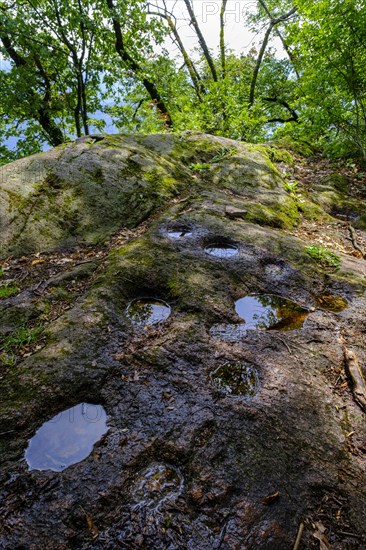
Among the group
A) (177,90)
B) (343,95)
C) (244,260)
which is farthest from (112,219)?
(177,90)

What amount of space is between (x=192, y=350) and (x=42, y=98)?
14359mm

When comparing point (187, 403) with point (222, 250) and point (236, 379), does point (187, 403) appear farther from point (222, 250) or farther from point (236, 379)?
point (222, 250)

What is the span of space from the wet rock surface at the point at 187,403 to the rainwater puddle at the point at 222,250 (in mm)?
143

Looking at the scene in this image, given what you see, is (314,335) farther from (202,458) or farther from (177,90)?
(177,90)

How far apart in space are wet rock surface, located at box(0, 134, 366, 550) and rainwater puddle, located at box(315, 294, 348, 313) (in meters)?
0.03

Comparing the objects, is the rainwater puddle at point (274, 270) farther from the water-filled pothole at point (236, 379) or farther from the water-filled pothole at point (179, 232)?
the water-filled pothole at point (236, 379)

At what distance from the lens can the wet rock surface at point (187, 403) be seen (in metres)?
2.31

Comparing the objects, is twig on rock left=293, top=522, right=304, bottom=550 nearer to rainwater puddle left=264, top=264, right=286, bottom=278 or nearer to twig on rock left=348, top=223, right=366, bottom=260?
rainwater puddle left=264, top=264, right=286, bottom=278

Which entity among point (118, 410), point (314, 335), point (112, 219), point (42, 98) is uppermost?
point (42, 98)

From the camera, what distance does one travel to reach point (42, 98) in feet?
44.1

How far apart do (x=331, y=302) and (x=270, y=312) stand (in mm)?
1044

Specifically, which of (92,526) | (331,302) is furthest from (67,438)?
(331,302)

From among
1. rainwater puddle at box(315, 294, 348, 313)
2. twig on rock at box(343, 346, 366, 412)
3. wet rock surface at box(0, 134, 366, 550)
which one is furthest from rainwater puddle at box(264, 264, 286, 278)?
twig on rock at box(343, 346, 366, 412)

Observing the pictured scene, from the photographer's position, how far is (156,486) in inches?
98.5
